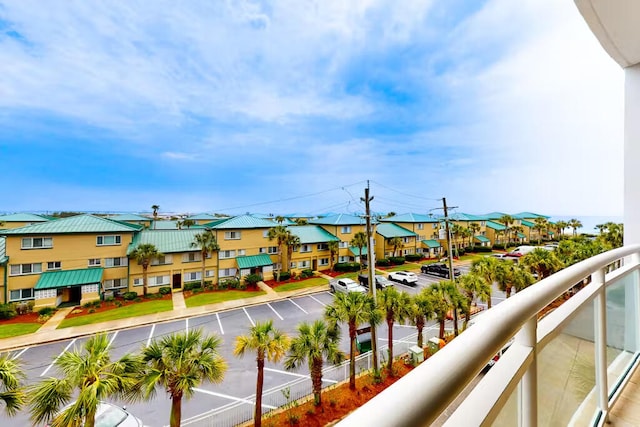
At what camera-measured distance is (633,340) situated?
9.80 ft

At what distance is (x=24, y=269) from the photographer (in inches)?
704

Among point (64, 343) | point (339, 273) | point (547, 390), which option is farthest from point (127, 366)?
point (339, 273)

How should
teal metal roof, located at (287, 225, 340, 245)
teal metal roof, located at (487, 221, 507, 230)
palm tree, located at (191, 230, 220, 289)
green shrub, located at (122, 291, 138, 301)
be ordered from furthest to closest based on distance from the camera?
teal metal roof, located at (487, 221, 507, 230)
teal metal roof, located at (287, 225, 340, 245)
palm tree, located at (191, 230, 220, 289)
green shrub, located at (122, 291, 138, 301)

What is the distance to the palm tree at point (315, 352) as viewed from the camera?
8719 mm

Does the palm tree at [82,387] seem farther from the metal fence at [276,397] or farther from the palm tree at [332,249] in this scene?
the palm tree at [332,249]

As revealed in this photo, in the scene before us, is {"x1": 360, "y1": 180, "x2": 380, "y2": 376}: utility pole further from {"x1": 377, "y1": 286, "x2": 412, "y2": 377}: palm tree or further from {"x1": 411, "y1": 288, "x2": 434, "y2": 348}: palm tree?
{"x1": 411, "y1": 288, "x2": 434, "y2": 348}: palm tree

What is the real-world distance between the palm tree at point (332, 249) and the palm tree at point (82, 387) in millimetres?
22729

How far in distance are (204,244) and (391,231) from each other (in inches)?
856

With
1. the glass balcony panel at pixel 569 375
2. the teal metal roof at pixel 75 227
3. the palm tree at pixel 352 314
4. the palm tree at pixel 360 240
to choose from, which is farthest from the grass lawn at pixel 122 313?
the glass balcony panel at pixel 569 375

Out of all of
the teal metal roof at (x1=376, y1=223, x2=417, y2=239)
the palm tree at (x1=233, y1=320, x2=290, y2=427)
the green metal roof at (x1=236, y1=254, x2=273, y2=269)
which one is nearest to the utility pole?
the palm tree at (x1=233, y1=320, x2=290, y2=427)

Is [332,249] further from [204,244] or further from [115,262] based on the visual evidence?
[115,262]

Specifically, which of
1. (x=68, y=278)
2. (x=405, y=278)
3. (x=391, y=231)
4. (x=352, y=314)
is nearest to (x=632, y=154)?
(x=352, y=314)

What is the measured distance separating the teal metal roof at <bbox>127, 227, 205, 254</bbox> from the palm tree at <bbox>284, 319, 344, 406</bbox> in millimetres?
16727

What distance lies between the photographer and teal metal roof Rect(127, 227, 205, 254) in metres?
21.9
